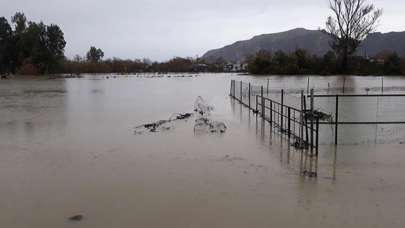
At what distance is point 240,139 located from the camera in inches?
503

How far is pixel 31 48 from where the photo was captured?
2936 inches

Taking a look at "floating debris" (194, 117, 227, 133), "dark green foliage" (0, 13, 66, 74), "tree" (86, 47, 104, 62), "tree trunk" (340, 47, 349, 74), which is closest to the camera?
"floating debris" (194, 117, 227, 133)

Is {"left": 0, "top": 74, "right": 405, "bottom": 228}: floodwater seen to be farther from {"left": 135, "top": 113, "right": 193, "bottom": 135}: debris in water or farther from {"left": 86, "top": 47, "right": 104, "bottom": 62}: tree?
{"left": 86, "top": 47, "right": 104, "bottom": 62}: tree

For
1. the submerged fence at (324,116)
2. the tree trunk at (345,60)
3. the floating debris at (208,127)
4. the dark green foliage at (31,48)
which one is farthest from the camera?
the dark green foliage at (31,48)

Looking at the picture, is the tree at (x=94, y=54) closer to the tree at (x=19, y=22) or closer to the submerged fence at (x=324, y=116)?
the tree at (x=19, y=22)

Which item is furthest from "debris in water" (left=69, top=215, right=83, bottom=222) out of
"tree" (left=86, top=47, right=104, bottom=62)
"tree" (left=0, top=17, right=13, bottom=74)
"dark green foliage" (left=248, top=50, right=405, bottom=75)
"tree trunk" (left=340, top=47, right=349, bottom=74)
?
"tree" (left=86, top=47, right=104, bottom=62)

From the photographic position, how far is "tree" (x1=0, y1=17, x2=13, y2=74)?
7675 cm

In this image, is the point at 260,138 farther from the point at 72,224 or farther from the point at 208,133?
the point at 72,224

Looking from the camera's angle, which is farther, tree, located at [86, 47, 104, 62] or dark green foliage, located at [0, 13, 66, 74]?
tree, located at [86, 47, 104, 62]

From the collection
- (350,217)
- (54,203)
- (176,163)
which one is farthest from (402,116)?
(54,203)

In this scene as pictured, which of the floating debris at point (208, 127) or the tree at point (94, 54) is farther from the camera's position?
the tree at point (94, 54)

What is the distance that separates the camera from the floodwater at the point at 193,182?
21.1 feet

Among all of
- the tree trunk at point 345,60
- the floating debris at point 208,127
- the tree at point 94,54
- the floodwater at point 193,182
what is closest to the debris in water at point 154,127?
the floodwater at point 193,182

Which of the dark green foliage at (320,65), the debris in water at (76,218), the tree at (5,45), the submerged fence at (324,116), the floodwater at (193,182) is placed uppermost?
the tree at (5,45)
